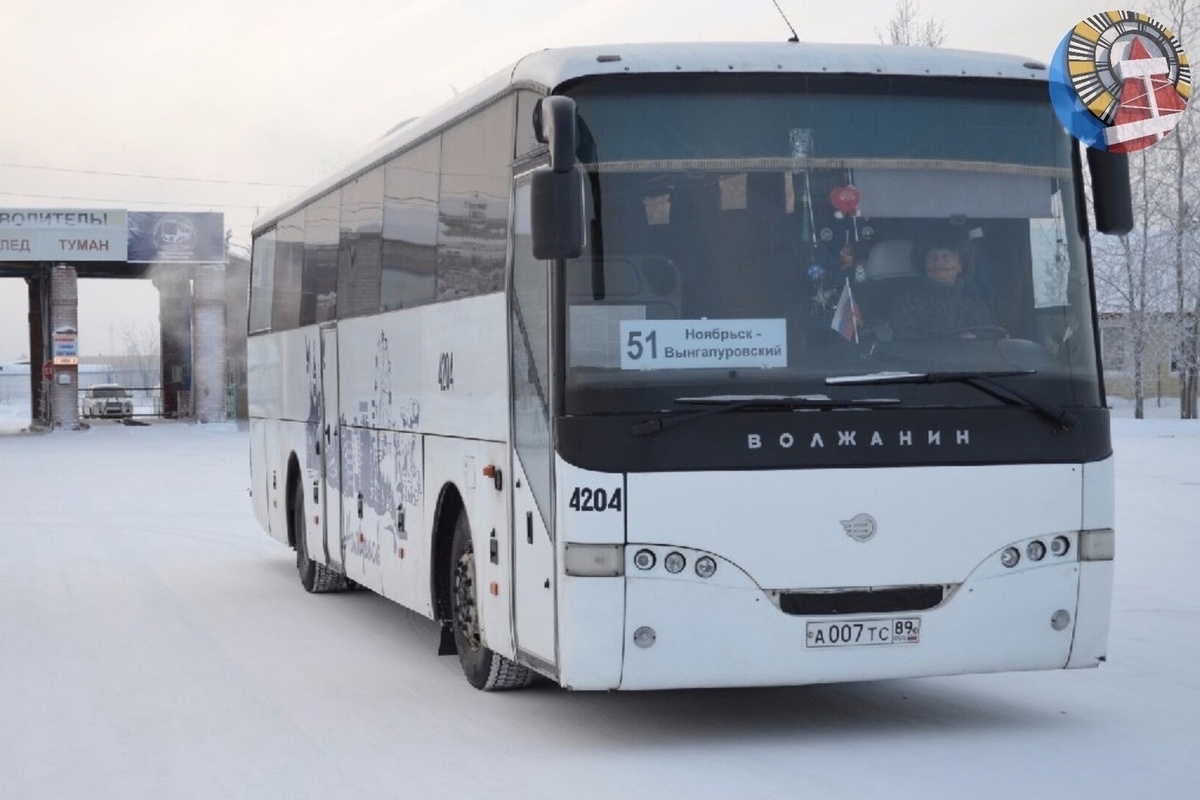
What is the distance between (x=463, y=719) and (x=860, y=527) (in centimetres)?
218

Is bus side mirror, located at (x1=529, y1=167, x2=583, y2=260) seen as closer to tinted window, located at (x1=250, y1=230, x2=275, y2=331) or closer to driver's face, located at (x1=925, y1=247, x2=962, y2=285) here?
driver's face, located at (x1=925, y1=247, x2=962, y2=285)

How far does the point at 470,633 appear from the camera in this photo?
10594mm

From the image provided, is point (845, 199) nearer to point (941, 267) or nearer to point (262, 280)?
point (941, 267)

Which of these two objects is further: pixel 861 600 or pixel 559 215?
pixel 861 600

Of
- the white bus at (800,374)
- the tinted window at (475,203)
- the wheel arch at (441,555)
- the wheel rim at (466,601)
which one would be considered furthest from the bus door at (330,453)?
the white bus at (800,374)

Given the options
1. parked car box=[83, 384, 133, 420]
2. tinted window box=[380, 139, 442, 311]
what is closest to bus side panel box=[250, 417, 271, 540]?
tinted window box=[380, 139, 442, 311]

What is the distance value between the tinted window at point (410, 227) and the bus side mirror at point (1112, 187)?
378 cm

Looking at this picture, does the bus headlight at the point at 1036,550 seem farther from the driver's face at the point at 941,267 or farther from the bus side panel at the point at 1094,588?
the driver's face at the point at 941,267

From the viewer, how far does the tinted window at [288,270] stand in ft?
53.0

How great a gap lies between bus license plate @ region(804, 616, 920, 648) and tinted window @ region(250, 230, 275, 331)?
9865mm

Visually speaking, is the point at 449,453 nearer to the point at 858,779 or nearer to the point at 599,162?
the point at 599,162

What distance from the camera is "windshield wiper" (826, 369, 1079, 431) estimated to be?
8.65 metres

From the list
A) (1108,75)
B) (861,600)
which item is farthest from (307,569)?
(861,600)

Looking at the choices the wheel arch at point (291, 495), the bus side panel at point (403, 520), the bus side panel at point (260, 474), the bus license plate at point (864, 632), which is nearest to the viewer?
the bus license plate at point (864, 632)
